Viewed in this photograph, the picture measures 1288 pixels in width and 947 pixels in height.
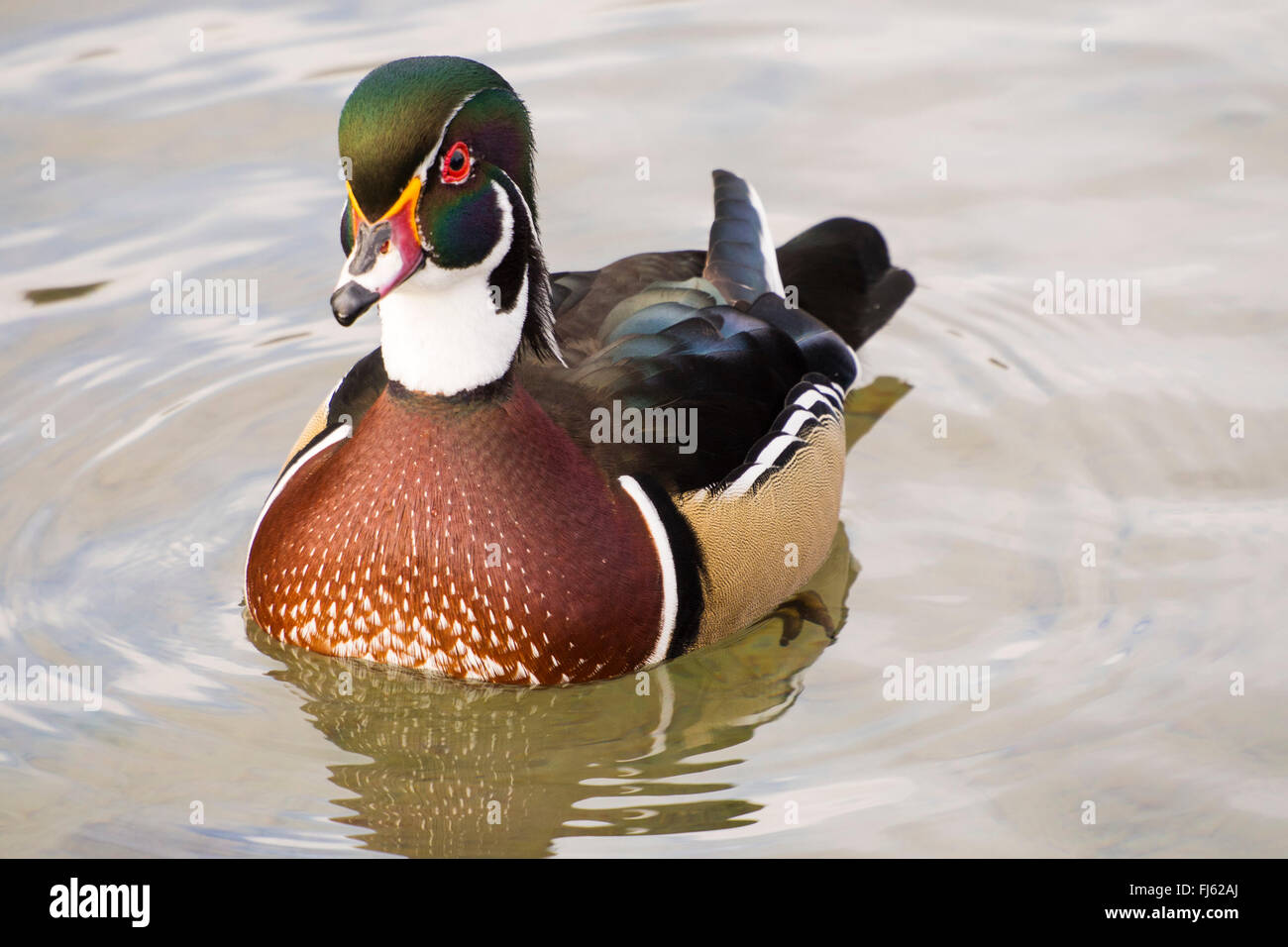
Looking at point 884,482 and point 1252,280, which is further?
point 1252,280

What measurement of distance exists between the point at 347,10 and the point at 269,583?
4980mm

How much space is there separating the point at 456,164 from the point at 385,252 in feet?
1.03

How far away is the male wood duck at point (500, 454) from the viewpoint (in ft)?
15.5

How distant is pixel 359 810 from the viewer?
5.09 m

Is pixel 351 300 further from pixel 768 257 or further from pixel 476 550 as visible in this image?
pixel 768 257

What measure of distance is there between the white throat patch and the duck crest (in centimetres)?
7

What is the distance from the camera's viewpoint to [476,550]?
16.9 feet

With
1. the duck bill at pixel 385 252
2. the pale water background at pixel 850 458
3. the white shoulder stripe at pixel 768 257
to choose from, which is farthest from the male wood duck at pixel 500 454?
the white shoulder stripe at pixel 768 257

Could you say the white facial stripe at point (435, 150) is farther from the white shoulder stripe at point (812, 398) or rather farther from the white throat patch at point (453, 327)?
the white shoulder stripe at point (812, 398)

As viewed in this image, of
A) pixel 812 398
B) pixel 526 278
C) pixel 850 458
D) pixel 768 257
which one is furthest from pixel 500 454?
pixel 850 458

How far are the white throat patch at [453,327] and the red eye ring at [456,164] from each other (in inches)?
4.8

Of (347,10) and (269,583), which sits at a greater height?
(347,10)

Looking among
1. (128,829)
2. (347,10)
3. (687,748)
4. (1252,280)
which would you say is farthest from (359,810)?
(347,10)

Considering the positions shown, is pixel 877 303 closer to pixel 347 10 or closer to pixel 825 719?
pixel 825 719
